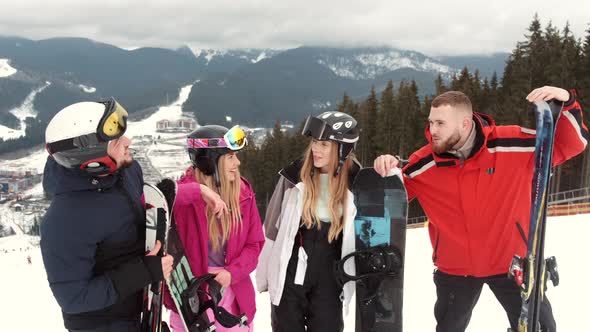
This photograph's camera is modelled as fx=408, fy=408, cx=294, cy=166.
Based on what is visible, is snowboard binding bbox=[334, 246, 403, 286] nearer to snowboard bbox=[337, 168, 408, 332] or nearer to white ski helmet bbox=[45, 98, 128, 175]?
snowboard bbox=[337, 168, 408, 332]

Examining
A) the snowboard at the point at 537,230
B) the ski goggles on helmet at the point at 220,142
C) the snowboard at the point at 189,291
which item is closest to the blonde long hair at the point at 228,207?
the ski goggles on helmet at the point at 220,142

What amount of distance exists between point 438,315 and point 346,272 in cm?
100

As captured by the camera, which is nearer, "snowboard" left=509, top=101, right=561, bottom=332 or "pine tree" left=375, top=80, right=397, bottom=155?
"snowboard" left=509, top=101, right=561, bottom=332

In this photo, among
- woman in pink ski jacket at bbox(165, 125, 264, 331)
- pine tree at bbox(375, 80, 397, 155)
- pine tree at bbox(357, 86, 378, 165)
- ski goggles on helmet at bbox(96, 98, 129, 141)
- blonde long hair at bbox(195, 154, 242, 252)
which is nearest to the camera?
ski goggles on helmet at bbox(96, 98, 129, 141)

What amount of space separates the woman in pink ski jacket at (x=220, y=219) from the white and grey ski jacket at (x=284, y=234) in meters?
0.15

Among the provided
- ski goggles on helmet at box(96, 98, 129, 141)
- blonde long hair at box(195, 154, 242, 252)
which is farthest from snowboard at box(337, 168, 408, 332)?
ski goggles on helmet at box(96, 98, 129, 141)

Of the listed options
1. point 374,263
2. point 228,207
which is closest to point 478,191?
point 374,263

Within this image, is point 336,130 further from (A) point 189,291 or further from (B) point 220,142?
(A) point 189,291

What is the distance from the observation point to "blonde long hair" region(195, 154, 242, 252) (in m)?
3.51

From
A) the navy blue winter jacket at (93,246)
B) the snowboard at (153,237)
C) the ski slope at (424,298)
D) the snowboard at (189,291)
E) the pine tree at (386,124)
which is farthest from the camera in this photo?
the pine tree at (386,124)

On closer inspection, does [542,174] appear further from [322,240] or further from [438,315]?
[322,240]

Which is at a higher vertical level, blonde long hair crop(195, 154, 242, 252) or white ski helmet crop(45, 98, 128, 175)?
white ski helmet crop(45, 98, 128, 175)

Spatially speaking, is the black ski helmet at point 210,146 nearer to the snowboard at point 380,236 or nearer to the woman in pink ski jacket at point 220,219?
the woman in pink ski jacket at point 220,219

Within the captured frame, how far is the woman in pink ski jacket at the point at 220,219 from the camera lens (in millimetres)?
3383
